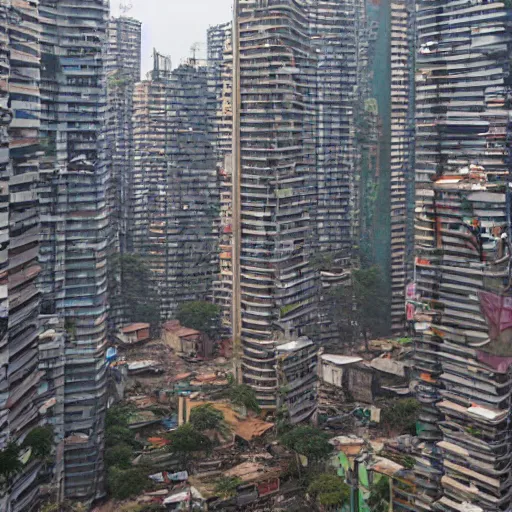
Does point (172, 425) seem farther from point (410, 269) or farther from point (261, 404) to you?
point (410, 269)

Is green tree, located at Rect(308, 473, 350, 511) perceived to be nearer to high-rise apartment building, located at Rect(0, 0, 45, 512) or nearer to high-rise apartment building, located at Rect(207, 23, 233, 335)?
high-rise apartment building, located at Rect(0, 0, 45, 512)

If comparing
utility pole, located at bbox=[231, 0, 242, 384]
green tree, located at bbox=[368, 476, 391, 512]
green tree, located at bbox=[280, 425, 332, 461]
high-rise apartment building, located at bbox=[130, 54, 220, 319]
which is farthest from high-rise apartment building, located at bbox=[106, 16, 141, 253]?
green tree, located at bbox=[368, 476, 391, 512]

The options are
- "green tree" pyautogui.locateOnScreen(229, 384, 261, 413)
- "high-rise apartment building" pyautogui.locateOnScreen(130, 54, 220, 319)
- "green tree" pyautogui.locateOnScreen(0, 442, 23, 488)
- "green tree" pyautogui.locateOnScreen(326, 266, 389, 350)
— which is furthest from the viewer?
"high-rise apartment building" pyautogui.locateOnScreen(130, 54, 220, 319)

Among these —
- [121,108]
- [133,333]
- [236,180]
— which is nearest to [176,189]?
[121,108]

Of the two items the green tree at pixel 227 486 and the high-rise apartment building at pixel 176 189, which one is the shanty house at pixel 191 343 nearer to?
the high-rise apartment building at pixel 176 189

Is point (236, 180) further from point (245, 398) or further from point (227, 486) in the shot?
point (227, 486)

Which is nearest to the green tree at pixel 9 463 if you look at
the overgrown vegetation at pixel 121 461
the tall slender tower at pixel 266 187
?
the overgrown vegetation at pixel 121 461

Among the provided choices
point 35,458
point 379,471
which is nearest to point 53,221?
point 35,458
